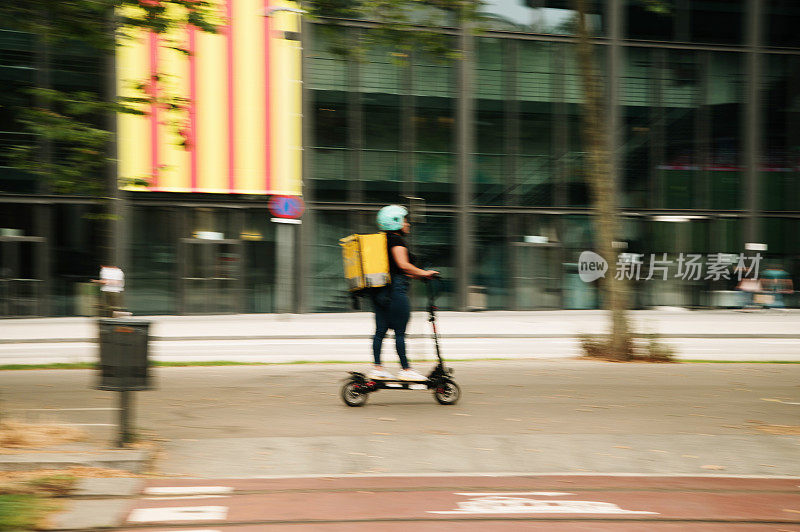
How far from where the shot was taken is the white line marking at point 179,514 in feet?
15.7

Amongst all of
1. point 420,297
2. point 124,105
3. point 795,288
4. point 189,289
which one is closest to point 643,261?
point 795,288

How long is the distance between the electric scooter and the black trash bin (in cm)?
267

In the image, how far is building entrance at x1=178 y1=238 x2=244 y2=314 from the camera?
24.3m

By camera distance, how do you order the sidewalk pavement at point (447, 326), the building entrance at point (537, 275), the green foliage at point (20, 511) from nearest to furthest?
the green foliage at point (20, 511), the sidewalk pavement at point (447, 326), the building entrance at point (537, 275)

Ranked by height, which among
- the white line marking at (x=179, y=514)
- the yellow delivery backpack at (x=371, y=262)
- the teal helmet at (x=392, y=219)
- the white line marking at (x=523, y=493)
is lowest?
the white line marking at (x=523, y=493)

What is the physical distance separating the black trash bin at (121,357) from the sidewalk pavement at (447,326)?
10.7 meters

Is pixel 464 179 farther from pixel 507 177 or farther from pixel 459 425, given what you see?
pixel 459 425

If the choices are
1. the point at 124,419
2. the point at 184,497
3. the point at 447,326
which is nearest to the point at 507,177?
the point at 447,326

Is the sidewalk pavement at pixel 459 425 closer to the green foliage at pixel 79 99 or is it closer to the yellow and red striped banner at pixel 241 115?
the green foliage at pixel 79 99

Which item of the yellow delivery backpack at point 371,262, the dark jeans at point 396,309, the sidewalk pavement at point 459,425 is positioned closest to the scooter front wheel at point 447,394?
the sidewalk pavement at point 459,425

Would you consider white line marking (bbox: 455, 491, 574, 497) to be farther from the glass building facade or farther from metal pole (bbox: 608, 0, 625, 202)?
metal pole (bbox: 608, 0, 625, 202)

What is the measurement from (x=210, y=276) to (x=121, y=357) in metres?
18.7

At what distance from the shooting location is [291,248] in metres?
25.0
